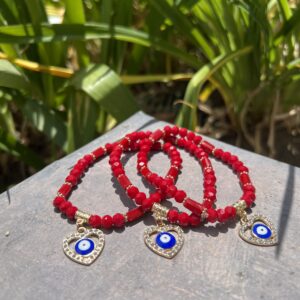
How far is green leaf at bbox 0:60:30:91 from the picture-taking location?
102 cm

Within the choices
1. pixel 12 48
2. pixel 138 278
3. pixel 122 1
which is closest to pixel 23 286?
pixel 138 278

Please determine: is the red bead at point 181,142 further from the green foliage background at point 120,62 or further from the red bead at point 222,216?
the red bead at point 222,216

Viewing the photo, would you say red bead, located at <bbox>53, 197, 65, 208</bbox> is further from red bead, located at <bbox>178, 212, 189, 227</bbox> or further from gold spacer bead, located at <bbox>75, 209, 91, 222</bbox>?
red bead, located at <bbox>178, 212, 189, 227</bbox>

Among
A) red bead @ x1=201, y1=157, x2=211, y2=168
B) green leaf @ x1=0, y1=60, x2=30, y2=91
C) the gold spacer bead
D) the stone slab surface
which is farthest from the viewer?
green leaf @ x1=0, y1=60, x2=30, y2=91

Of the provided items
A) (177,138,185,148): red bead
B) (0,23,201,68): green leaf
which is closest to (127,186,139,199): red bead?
(177,138,185,148): red bead

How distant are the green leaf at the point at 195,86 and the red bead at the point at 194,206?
1.06 ft

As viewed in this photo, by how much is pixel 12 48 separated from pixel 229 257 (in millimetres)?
756

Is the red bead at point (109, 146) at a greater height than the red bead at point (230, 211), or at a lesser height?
greater

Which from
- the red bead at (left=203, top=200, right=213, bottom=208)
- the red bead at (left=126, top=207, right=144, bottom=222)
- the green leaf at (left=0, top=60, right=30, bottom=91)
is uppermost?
the green leaf at (left=0, top=60, right=30, bottom=91)

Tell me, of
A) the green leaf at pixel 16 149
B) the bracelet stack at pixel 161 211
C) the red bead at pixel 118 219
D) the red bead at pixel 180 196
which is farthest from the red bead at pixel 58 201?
the green leaf at pixel 16 149

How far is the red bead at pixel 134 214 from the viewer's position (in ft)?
2.52

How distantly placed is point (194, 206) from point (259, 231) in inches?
4.7

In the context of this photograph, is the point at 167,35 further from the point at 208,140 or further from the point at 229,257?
the point at 229,257

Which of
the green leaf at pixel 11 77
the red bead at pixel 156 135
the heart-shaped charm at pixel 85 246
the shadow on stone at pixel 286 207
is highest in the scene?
the green leaf at pixel 11 77
